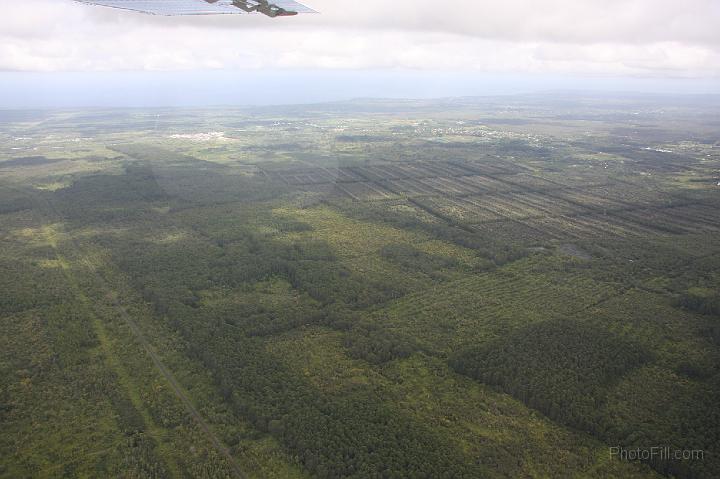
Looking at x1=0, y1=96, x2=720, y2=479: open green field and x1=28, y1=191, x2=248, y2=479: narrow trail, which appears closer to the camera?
x1=28, y1=191, x2=248, y2=479: narrow trail

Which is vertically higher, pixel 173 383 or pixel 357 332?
pixel 357 332

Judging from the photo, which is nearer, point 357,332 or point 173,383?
point 173,383

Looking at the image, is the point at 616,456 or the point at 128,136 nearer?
the point at 616,456

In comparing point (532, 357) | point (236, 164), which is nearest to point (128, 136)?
point (236, 164)

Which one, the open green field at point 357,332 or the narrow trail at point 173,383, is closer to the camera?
the narrow trail at point 173,383

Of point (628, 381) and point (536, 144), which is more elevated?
point (536, 144)

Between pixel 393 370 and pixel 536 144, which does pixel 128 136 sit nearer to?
pixel 536 144

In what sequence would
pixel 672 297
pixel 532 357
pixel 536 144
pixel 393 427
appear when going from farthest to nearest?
pixel 536 144 → pixel 672 297 → pixel 532 357 → pixel 393 427

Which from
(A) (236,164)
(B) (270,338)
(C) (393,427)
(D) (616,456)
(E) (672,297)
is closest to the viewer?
(D) (616,456)
